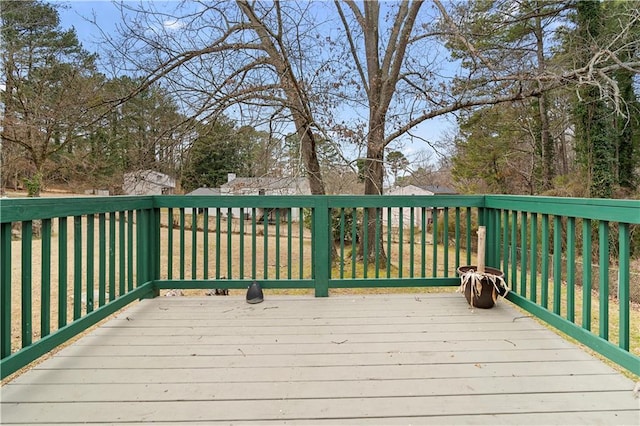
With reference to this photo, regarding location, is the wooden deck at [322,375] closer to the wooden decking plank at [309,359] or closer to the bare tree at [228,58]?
the wooden decking plank at [309,359]

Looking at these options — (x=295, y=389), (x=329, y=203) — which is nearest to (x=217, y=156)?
(x=329, y=203)

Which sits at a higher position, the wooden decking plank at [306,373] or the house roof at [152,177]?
the house roof at [152,177]

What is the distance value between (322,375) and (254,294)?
135cm

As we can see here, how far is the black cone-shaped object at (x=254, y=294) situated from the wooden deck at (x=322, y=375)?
0.30 meters

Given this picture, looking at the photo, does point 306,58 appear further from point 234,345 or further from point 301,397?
point 301,397

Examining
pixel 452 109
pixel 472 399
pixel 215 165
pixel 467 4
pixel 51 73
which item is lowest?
pixel 472 399

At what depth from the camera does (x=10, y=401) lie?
1570mm

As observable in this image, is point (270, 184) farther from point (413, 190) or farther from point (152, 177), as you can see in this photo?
point (413, 190)

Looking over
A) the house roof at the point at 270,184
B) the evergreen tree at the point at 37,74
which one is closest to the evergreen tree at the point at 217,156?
the house roof at the point at 270,184

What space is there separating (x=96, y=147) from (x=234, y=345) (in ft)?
26.5

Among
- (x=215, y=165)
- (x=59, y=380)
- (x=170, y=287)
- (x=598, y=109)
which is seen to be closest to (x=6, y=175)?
(x=215, y=165)

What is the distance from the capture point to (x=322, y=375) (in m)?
1.79

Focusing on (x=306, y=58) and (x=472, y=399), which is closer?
(x=472, y=399)

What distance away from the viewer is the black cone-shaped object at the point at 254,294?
2996 millimetres
